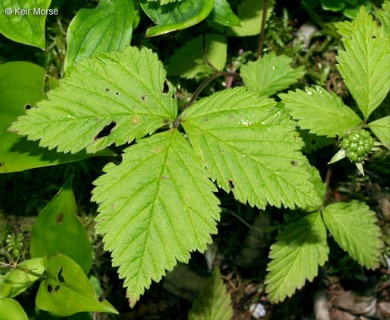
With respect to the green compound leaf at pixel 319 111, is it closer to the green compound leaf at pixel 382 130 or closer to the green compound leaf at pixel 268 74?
the green compound leaf at pixel 382 130

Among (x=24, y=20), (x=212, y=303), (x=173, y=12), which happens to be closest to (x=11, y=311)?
(x=212, y=303)

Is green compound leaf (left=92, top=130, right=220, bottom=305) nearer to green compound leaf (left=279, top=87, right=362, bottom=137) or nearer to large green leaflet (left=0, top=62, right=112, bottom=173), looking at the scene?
large green leaflet (left=0, top=62, right=112, bottom=173)

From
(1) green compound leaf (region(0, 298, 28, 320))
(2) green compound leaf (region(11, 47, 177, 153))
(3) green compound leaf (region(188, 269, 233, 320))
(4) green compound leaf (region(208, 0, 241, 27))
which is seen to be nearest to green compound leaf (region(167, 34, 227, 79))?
(4) green compound leaf (region(208, 0, 241, 27))

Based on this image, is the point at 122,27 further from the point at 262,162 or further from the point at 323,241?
the point at 323,241

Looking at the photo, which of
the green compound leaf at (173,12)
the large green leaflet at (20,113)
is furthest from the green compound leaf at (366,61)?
the large green leaflet at (20,113)

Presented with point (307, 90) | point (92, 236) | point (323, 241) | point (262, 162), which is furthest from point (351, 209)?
point (92, 236)

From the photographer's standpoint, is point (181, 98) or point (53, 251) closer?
Result: point (53, 251)
